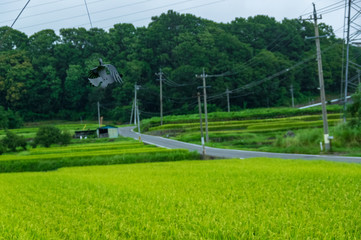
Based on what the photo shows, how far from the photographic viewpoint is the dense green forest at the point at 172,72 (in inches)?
2734

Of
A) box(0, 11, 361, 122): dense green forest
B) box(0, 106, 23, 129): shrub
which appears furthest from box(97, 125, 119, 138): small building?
box(0, 106, 23, 129): shrub

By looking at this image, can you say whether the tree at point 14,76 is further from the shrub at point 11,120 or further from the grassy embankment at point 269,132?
the grassy embankment at point 269,132

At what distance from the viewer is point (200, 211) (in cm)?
612

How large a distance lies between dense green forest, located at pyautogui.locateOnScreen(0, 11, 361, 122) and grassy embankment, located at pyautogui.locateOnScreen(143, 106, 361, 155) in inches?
576

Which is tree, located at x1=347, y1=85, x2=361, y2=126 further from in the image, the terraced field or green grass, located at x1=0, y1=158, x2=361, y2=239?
green grass, located at x1=0, y1=158, x2=361, y2=239

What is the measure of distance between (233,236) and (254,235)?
301 millimetres

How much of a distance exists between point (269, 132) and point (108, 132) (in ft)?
79.6

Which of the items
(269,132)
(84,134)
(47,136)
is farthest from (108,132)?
(269,132)

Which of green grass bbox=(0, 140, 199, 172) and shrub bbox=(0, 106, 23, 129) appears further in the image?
shrub bbox=(0, 106, 23, 129)

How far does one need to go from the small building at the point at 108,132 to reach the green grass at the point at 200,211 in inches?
1653

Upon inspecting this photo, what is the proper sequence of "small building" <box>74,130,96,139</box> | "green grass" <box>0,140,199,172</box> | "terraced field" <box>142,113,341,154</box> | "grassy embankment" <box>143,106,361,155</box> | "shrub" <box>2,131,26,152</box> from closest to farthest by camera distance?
"green grass" <box>0,140,199,172</box>
"grassy embankment" <box>143,106,361,155</box>
"terraced field" <box>142,113,341,154</box>
"shrub" <box>2,131,26,152</box>
"small building" <box>74,130,96,139</box>

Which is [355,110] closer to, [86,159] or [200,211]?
[86,159]

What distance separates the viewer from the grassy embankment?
25.5m

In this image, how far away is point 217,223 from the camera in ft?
16.6
